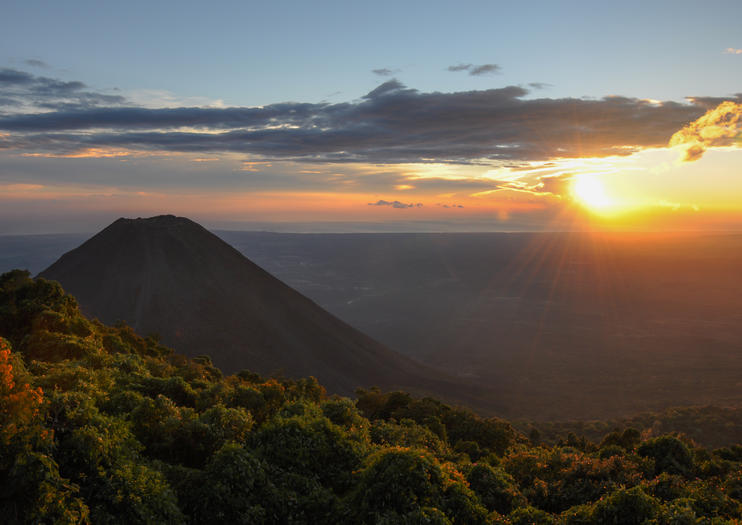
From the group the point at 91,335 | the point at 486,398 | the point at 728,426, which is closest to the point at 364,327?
the point at 486,398

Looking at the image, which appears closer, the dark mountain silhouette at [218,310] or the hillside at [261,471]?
the hillside at [261,471]

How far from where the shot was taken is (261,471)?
12.4 m

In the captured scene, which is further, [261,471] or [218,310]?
[218,310]

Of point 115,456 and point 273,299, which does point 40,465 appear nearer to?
point 115,456

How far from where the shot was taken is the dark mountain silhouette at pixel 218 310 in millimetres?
68875

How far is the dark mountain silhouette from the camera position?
68.9 metres

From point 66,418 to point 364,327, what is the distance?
15280 cm

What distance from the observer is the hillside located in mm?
9742

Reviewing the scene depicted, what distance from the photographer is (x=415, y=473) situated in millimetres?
11875

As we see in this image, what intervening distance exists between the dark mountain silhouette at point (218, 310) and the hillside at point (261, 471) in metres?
48.4

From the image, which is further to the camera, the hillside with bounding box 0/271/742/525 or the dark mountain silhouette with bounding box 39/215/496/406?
the dark mountain silhouette with bounding box 39/215/496/406

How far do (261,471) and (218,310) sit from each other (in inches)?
2744

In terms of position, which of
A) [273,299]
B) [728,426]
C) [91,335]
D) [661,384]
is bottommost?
[661,384]

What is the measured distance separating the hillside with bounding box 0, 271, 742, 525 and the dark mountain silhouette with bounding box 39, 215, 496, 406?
48.4 metres
